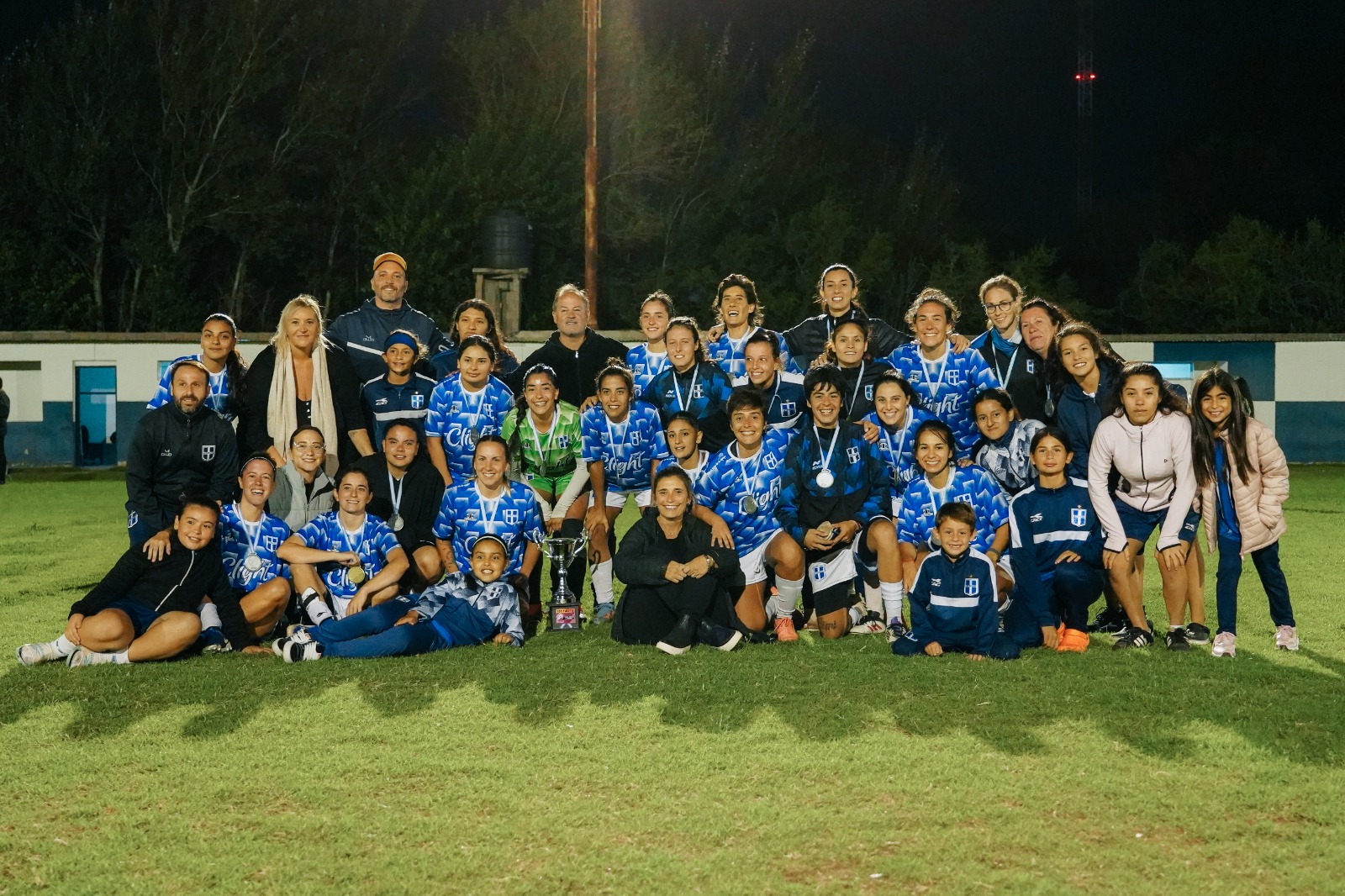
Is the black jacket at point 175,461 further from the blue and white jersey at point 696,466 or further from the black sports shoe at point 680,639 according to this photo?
the black sports shoe at point 680,639

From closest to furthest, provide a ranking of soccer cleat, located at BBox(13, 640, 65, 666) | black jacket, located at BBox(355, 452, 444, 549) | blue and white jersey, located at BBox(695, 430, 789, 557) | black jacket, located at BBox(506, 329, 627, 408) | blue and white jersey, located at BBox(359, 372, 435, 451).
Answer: soccer cleat, located at BBox(13, 640, 65, 666), blue and white jersey, located at BBox(695, 430, 789, 557), black jacket, located at BBox(355, 452, 444, 549), blue and white jersey, located at BBox(359, 372, 435, 451), black jacket, located at BBox(506, 329, 627, 408)

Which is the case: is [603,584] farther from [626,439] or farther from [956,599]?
[956,599]

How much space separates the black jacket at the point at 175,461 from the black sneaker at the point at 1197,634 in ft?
15.2

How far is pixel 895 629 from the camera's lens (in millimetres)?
6086

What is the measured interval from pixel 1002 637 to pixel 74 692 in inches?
151

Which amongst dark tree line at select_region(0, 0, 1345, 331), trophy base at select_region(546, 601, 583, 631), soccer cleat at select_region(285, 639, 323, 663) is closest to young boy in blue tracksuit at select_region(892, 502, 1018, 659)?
trophy base at select_region(546, 601, 583, 631)

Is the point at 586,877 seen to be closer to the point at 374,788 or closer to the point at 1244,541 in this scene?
the point at 374,788

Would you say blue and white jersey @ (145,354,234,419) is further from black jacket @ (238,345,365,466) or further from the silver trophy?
the silver trophy

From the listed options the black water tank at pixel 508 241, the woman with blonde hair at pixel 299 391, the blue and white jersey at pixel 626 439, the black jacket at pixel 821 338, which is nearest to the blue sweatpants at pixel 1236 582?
the black jacket at pixel 821 338

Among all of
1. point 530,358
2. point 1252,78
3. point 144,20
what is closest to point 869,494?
→ point 530,358

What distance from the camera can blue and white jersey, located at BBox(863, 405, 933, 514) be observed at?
21.1 feet

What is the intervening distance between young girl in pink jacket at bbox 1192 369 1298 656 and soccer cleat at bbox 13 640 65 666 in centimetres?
504

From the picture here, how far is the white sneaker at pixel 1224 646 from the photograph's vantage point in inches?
219

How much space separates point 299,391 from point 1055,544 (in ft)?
12.7
